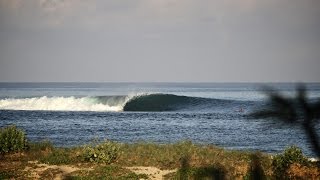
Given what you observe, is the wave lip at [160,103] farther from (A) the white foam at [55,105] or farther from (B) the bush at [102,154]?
(B) the bush at [102,154]

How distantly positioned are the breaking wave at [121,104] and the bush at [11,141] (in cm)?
4960

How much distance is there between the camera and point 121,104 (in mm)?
75812

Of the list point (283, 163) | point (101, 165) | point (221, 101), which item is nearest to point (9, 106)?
point (221, 101)

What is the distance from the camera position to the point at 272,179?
47.8 feet

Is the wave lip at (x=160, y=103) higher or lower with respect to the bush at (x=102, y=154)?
lower

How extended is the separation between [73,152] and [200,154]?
22.1 feet

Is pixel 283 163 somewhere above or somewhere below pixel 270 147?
above

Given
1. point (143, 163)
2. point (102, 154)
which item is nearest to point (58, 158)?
point (102, 154)

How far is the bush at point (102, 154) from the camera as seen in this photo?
58.3 ft

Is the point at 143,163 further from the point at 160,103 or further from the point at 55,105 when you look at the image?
the point at 55,105

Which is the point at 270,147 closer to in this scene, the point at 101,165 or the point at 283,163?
the point at 283,163

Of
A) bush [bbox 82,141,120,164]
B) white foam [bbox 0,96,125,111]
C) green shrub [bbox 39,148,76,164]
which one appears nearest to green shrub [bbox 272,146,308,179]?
bush [bbox 82,141,120,164]

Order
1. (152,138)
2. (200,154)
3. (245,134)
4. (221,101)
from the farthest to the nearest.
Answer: (221,101) → (245,134) → (152,138) → (200,154)

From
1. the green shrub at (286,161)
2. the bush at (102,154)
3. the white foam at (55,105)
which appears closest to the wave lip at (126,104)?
the white foam at (55,105)
